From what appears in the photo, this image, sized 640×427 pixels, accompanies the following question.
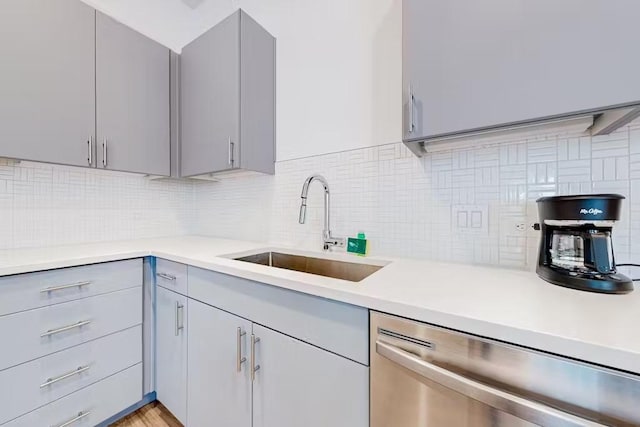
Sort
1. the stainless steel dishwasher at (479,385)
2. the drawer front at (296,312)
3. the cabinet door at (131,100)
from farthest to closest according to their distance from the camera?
the cabinet door at (131,100), the drawer front at (296,312), the stainless steel dishwasher at (479,385)

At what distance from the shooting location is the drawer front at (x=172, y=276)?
128cm

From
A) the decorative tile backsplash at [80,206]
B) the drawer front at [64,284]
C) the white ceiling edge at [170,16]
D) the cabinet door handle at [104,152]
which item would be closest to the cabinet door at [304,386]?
the drawer front at [64,284]

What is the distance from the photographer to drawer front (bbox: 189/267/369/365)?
731 millimetres

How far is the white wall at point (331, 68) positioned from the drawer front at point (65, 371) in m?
1.36

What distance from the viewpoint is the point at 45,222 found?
1530 mm

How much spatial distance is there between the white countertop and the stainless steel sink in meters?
0.20

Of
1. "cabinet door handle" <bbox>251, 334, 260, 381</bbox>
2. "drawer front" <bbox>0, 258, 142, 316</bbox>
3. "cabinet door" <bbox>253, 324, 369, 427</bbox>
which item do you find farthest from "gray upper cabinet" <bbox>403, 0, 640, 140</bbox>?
"drawer front" <bbox>0, 258, 142, 316</bbox>

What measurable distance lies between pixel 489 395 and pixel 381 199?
0.89 metres

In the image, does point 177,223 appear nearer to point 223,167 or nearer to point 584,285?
point 223,167

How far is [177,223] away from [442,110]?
213cm

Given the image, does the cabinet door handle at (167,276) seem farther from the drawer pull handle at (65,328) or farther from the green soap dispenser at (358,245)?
the green soap dispenser at (358,245)

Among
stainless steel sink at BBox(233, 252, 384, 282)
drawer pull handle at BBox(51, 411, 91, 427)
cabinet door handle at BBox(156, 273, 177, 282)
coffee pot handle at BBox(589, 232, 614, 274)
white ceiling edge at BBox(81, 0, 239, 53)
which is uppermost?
white ceiling edge at BBox(81, 0, 239, 53)

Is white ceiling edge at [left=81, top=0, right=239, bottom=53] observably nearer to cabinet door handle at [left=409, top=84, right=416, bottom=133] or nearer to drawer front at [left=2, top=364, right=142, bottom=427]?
cabinet door handle at [left=409, top=84, right=416, bottom=133]

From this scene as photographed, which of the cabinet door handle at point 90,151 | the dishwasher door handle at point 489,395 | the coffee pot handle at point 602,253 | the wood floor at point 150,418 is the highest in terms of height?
the cabinet door handle at point 90,151
